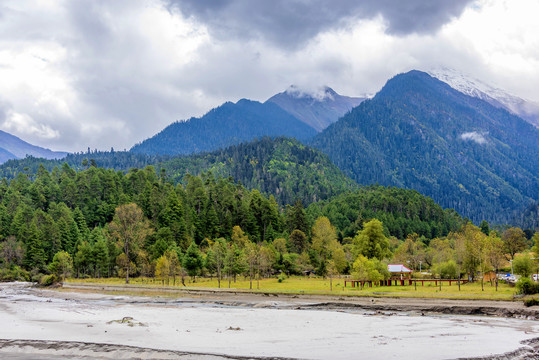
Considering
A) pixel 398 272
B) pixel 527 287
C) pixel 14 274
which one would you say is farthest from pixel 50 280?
pixel 527 287

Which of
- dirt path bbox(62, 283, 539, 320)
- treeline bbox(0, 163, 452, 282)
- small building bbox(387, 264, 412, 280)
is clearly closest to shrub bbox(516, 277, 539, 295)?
dirt path bbox(62, 283, 539, 320)

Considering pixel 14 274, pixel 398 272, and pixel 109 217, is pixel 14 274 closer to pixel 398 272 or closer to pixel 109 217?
pixel 109 217

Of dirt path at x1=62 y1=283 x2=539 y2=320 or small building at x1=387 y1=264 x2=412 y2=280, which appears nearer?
dirt path at x1=62 y1=283 x2=539 y2=320

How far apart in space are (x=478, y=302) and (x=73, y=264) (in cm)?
10533

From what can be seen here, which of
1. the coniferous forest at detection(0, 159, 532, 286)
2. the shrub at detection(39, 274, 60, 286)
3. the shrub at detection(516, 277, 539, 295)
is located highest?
the coniferous forest at detection(0, 159, 532, 286)

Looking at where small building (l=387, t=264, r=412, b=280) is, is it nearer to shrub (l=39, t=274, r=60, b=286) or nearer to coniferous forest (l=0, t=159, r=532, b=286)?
coniferous forest (l=0, t=159, r=532, b=286)

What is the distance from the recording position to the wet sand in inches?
1147

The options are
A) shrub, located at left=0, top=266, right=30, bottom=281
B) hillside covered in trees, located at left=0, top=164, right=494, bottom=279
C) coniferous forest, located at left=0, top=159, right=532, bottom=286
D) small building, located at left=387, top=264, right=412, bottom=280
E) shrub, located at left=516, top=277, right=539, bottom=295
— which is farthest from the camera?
shrub, located at left=0, top=266, right=30, bottom=281

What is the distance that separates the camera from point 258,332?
1455 inches

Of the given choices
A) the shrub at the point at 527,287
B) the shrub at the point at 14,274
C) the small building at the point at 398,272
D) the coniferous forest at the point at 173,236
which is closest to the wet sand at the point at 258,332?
the shrub at the point at 527,287

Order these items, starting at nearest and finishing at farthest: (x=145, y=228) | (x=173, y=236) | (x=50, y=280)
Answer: (x=50, y=280) → (x=145, y=228) → (x=173, y=236)

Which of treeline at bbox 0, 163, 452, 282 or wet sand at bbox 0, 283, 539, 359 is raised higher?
treeline at bbox 0, 163, 452, 282

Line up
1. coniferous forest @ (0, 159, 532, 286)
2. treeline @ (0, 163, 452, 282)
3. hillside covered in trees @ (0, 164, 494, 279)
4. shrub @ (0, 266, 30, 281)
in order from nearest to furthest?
coniferous forest @ (0, 159, 532, 286)
hillside covered in trees @ (0, 164, 494, 279)
shrub @ (0, 266, 30, 281)
treeline @ (0, 163, 452, 282)

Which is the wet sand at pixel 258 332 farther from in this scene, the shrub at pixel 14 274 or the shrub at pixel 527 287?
the shrub at pixel 14 274
